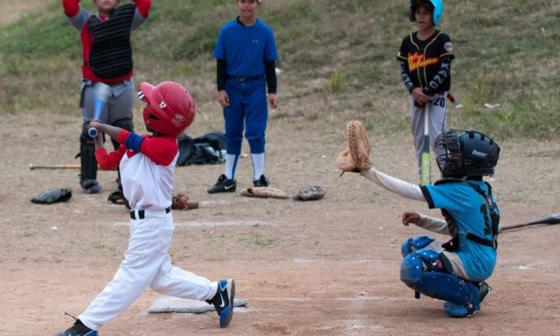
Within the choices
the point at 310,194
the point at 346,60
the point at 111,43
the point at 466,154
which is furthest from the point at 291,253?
the point at 346,60

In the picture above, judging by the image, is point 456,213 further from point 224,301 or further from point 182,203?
point 182,203

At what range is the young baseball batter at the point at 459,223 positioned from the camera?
6.09 m

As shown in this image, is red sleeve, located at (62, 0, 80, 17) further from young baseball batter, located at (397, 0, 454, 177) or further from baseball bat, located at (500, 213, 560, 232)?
baseball bat, located at (500, 213, 560, 232)

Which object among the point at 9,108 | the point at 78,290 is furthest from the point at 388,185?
the point at 9,108

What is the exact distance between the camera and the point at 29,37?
23062 millimetres

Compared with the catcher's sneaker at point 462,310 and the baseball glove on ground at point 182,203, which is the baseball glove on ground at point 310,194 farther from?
the catcher's sneaker at point 462,310

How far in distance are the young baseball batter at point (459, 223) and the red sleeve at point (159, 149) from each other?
1.14 m

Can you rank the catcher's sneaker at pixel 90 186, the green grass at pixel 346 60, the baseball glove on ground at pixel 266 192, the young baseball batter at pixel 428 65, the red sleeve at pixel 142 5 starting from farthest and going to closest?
the green grass at pixel 346 60 → the catcher's sneaker at pixel 90 186 → the baseball glove on ground at pixel 266 192 → the red sleeve at pixel 142 5 → the young baseball batter at pixel 428 65

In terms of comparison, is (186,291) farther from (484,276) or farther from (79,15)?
(79,15)

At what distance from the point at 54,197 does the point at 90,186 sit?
1.91 ft

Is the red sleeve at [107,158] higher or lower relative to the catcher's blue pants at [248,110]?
higher

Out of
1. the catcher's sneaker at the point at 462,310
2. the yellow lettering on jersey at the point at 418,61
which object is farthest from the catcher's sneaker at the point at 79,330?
the yellow lettering on jersey at the point at 418,61

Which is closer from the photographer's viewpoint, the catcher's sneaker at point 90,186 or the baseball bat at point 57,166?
the catcher's sneaker at point 90,186

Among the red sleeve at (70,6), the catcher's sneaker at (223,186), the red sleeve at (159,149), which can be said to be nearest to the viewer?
the red sleeve at (159,149)
